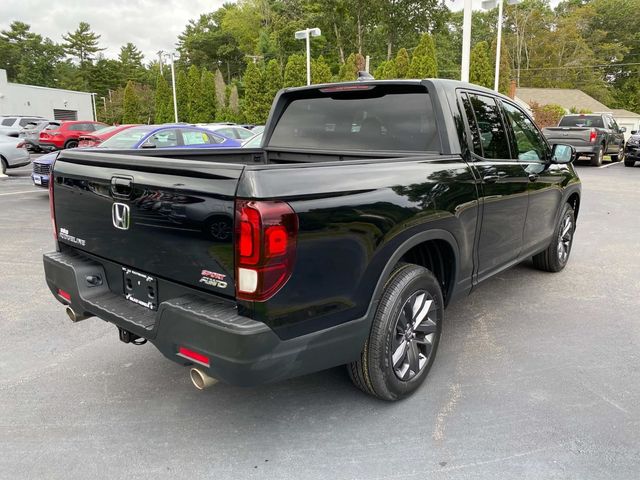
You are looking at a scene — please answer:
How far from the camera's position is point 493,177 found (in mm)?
3789

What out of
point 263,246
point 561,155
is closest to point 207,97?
point 561,155

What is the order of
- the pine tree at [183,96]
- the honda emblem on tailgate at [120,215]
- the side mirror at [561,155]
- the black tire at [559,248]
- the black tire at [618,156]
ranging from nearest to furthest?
the honda emblem on tailgate at [120,215] → the side mirror at [561,155] → the black tire at [559,248] → the black tire at [618,156] → the pine tree at [183,96]

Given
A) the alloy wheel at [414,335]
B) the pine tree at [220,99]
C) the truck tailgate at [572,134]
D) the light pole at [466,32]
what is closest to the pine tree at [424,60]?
the truck tailgate at [572,134]

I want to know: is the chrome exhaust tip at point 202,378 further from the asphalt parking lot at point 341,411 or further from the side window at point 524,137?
the side window at point 524,137

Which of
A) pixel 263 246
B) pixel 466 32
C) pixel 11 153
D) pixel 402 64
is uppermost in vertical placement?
pixel 402 64

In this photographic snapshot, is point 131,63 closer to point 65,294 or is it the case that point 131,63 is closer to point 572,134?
point 572,134

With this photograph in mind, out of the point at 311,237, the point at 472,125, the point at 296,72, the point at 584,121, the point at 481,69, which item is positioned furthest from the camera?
the point at 296,72

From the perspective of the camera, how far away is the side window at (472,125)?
372 centimetres

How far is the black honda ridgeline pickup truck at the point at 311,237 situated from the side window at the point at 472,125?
0.02m

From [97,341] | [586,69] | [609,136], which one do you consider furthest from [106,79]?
[97,341]

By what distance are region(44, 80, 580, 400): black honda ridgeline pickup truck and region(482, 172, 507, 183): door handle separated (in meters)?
0.02

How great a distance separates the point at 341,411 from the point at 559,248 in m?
3.81

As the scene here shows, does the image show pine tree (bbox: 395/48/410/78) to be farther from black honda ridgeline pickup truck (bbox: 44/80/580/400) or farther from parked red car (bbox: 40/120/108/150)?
black honda ridgeline pickup truck (bbox: 44/80/580/400)

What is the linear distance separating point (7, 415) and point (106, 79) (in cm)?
8829
